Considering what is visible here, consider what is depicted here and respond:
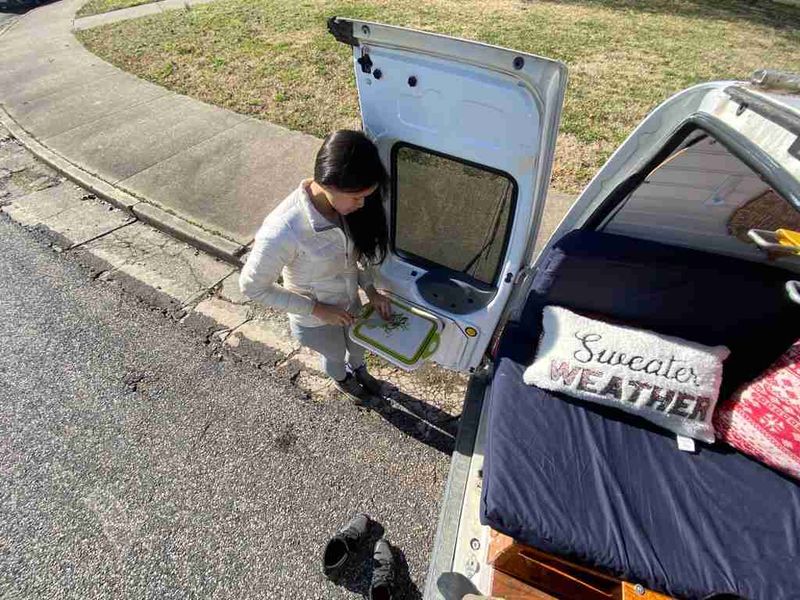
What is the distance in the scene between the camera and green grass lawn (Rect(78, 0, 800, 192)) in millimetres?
5719

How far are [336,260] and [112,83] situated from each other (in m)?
6.87

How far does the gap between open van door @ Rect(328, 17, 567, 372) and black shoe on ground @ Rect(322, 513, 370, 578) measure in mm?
974

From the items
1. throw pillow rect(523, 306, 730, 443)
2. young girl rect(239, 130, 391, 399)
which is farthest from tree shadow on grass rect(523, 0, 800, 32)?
young girl rect(239, 130, 391, 399)

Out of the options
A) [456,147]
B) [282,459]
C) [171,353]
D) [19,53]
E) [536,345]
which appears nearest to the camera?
[456,147]

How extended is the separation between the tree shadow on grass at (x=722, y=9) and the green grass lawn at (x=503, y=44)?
27mm

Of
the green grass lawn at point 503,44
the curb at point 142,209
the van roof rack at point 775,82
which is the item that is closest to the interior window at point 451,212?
the van roof rack at point 775,82

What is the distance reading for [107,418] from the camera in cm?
303

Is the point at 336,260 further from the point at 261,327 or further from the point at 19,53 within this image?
the point at 19,53

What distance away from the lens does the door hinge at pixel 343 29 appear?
1995 millimetres

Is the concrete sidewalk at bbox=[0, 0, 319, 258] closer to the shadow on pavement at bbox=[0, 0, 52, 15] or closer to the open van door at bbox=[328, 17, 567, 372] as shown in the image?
the open van door at bbox=[328, 17, 567, 372]

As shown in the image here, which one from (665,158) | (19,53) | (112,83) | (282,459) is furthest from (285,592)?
(19,53)

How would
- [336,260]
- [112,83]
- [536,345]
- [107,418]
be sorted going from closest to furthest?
[336,260] → [536,345] → [107,418] → [112,83]

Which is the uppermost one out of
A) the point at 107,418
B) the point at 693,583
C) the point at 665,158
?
the point at 665,158

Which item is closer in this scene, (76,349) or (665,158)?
(665,158)
